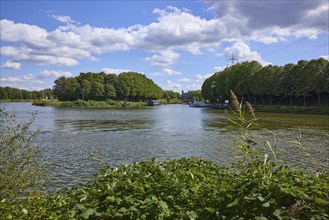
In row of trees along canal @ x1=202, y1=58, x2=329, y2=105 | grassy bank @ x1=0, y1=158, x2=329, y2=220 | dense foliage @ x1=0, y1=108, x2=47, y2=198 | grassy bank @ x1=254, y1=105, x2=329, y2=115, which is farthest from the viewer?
row of trees along canal @ x1=202, y1=58, x2=329, y2=105

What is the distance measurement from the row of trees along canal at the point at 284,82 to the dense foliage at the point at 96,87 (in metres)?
51.6

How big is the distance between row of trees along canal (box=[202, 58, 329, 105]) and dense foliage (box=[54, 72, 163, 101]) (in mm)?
51642

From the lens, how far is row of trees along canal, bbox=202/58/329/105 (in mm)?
70875

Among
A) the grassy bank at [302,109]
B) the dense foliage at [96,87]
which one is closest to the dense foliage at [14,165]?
the grassy bank at [302,109]

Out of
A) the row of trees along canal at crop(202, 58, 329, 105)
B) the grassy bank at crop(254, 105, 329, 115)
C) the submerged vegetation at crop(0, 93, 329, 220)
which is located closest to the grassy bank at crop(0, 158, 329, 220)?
the submerged vegetation at crop(0, 93, 329, 220)

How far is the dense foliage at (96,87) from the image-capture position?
453ft

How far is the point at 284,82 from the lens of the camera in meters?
80.7

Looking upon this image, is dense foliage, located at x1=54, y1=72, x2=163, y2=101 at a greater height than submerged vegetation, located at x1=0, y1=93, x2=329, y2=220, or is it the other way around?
dense foliage, located at x1=54, y1=72, x2=163, y2=101

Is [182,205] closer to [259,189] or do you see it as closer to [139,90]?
[259,189]

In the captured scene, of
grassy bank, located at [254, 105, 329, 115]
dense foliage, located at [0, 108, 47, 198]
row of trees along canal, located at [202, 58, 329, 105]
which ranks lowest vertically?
grassy bank, located at [254, 105, 329, 115]

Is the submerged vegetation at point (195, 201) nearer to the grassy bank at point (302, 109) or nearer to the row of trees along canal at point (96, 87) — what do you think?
the grassy bank at point (302, 109)

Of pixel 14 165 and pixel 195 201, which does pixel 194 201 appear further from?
pixel 14 165

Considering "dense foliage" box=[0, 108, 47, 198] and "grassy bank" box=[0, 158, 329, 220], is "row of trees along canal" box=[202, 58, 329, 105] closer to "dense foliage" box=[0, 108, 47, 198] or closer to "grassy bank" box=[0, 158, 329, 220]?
"dense foliage" box=[0, 108, 47, 198]

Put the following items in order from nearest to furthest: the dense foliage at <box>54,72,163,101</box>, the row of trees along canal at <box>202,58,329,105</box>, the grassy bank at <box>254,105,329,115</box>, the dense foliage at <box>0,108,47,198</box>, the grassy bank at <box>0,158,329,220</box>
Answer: the grassy bank at <box>0,158,329,220</box> < the dense foliage at <box>0,108,47,198</box> < the grassy bank at <box>254,105,329,115</box> < the row of trees along canal at <box>202,58,329,105</box> < the dense foliage at <box>54,72,163,101</box>
